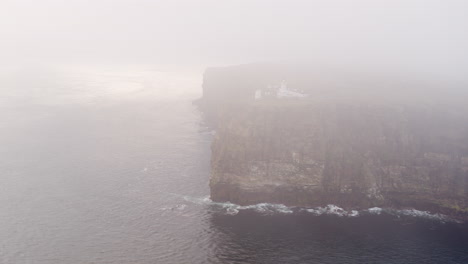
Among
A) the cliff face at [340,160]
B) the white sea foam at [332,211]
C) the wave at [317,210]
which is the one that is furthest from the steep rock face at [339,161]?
the white sea foam at [332,211]

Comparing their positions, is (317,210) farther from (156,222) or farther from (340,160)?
(156,222)

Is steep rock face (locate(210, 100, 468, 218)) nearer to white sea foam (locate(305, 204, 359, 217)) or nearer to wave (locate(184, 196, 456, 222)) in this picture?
wave (locate(184, 196, 456, 222))

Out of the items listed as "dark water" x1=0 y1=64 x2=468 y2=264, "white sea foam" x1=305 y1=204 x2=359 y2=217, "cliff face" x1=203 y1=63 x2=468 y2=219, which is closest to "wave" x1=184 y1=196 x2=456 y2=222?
"white sea foam" x1=305 y1=204 x2=359 y2=217

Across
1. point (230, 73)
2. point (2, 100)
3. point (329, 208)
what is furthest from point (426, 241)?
point (2, 100)

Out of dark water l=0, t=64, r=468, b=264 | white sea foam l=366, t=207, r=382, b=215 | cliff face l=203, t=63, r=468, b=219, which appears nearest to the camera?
dark water l=0, t=64, r=468, b=264

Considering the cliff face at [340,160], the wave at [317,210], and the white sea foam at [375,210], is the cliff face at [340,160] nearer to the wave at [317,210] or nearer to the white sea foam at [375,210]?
the white sea foam at [375,210]

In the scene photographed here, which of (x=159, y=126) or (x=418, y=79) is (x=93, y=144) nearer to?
(x=159, y=126)
